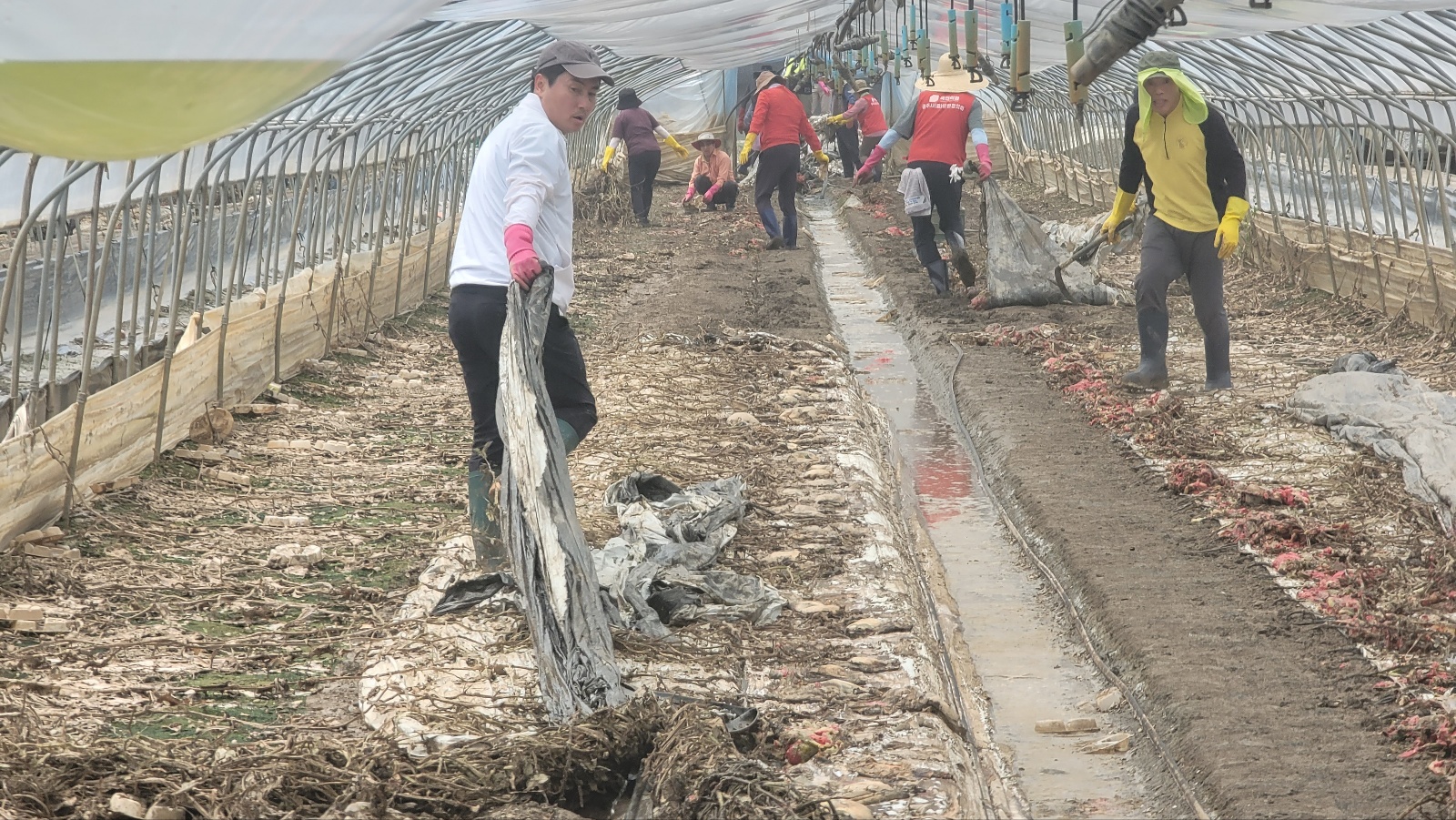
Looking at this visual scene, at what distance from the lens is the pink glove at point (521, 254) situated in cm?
415

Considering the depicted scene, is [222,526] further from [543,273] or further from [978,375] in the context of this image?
[978,375]

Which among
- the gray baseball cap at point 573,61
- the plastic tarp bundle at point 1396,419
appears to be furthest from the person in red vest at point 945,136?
the gray baseball cap at point 573,61

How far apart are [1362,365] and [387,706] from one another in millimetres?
5924

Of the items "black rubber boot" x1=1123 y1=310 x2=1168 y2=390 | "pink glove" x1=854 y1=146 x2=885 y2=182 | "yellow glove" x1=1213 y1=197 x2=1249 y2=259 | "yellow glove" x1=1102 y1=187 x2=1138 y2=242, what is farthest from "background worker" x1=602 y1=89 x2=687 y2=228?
"yellow glove" x1=1213 y1=197 x2=1249 y2=259

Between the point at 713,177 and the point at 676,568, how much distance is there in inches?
621

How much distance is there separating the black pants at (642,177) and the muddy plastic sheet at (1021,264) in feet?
24.2

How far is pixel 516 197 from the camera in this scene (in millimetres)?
4273

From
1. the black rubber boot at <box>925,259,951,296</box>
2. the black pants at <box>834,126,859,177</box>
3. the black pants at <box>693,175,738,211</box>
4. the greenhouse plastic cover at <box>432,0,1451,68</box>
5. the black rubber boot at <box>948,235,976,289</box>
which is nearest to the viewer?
the greenhouse plastic cover at <box>432,0,1451,68</box>

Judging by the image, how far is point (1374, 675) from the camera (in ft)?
13.4

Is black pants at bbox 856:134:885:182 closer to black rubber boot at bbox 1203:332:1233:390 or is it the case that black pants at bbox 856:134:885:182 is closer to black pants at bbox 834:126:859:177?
black pants at bbox 834:126:859:177

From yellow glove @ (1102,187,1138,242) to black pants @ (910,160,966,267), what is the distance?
264 cm

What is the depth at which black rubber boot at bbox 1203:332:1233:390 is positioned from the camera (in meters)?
7.57

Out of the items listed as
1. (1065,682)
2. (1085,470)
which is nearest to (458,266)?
(1065,682)

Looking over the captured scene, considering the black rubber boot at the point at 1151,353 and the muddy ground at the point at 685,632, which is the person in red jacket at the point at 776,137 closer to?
the muddy ground at the point at 685,632
